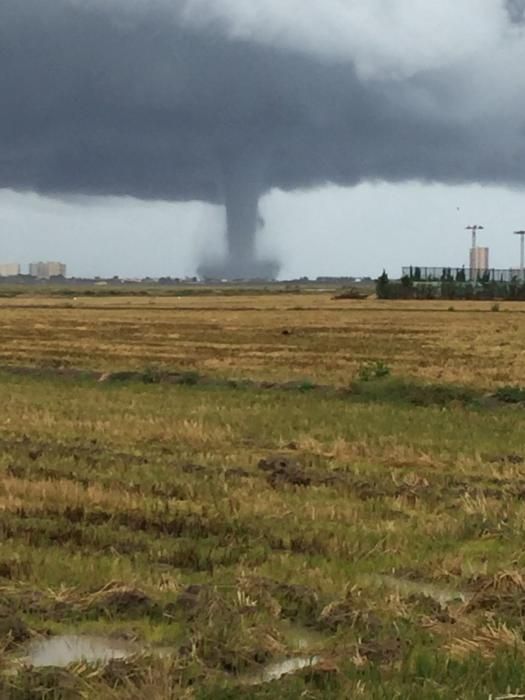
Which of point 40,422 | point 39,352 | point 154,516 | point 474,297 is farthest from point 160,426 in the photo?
point 474,297

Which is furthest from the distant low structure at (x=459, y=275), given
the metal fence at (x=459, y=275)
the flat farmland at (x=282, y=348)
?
the flat farmland at (x=282, y=348)

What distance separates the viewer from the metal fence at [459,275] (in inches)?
5591

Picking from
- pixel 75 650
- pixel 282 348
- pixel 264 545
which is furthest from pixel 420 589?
pixel 282 348

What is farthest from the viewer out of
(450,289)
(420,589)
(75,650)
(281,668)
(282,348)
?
(450,289)

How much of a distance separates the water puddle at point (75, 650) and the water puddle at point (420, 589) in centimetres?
237

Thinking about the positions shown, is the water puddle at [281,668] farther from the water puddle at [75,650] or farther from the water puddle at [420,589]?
the water puddle at [420,589]

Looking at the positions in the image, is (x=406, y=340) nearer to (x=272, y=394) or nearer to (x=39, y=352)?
(x=39, y=352)

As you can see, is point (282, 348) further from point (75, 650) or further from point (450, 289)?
point (450, 289)

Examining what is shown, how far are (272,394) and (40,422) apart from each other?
7452mm

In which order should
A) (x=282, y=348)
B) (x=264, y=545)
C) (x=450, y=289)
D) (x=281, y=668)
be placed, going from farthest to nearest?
(x=450, y=289) < (x=282, y=348) < (x=264, y=545) < (x=281, y=668)

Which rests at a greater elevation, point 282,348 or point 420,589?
point 420,589

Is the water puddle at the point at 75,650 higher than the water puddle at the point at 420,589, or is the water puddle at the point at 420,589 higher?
the water puddle at the point at 75,650

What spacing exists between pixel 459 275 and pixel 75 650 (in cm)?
14314

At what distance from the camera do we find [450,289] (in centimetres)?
13250
